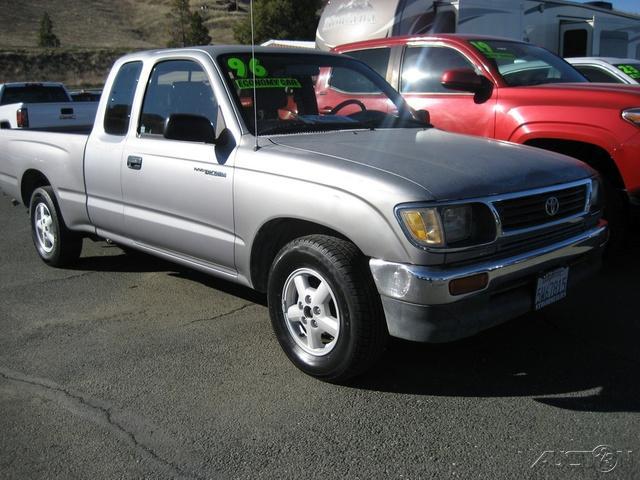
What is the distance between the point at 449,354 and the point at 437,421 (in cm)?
79

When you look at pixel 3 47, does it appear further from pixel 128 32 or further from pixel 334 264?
pixel 334 264

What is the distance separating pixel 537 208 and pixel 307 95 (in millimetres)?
1953

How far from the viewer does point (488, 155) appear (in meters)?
3.70

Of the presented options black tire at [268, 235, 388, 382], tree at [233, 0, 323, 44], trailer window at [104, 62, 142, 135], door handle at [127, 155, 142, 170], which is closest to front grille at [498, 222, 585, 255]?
black tire at [268, 235, 388, 382]

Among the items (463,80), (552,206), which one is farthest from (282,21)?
(552,206)

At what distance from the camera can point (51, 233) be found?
226 inches

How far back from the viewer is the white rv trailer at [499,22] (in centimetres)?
982

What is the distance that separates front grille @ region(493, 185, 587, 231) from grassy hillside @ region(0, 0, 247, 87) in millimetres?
42374

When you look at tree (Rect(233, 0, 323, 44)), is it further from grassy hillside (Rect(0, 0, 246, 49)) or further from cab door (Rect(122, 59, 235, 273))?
cab door (Rect(122, 59, 235, 273))

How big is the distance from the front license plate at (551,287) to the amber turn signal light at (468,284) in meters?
0.43

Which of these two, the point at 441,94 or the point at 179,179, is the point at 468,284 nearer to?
the point at 179,179

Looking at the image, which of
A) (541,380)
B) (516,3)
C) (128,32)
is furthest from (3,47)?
(541,380)

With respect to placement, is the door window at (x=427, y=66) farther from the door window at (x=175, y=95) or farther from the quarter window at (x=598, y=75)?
the door window at (x=175, y=95)

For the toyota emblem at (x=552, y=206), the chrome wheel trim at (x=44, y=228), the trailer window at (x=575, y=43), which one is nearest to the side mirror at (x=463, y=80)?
the toyota emblem at (x=552, y=206)
